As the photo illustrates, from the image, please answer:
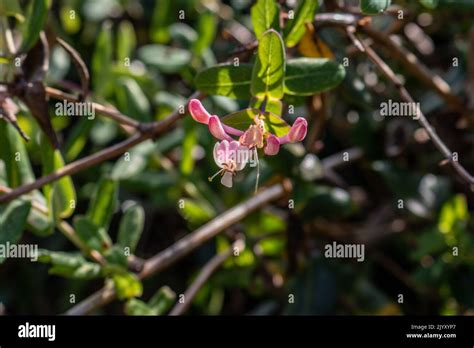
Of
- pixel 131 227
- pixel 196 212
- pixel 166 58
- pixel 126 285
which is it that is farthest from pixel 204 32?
pixel 126 285

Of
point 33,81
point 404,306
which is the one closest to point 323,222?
point 404,306

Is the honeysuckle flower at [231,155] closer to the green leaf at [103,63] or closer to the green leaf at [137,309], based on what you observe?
the green leaf at [137,309]

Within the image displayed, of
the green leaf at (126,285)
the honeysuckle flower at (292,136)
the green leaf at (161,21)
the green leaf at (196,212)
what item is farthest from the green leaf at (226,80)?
the green leaf at (161,21)

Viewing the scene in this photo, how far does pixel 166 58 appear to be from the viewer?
81.7 inches

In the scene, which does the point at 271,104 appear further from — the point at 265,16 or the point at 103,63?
the point at 103,63

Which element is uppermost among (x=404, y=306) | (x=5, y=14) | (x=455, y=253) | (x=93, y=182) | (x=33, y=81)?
(x=5, y=14)

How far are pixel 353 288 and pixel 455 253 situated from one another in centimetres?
27

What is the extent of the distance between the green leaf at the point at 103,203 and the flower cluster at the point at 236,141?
55 cm

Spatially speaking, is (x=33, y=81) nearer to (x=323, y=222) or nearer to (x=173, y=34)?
(x=173, y=34)

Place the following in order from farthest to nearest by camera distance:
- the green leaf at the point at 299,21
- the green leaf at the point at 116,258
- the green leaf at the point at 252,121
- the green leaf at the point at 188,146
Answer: the green leaf at the point at 188,146 < the green leaf at the point at 116,258 < the green leaf at the point at 299,21 < the green leaf at the point at 252,121

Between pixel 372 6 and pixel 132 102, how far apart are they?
0.77 m

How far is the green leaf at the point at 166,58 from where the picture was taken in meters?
2.03

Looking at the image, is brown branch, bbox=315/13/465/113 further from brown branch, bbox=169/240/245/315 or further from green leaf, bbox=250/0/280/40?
brown branch, bbox=169/240/245/315

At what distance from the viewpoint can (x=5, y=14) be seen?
1579 mm
